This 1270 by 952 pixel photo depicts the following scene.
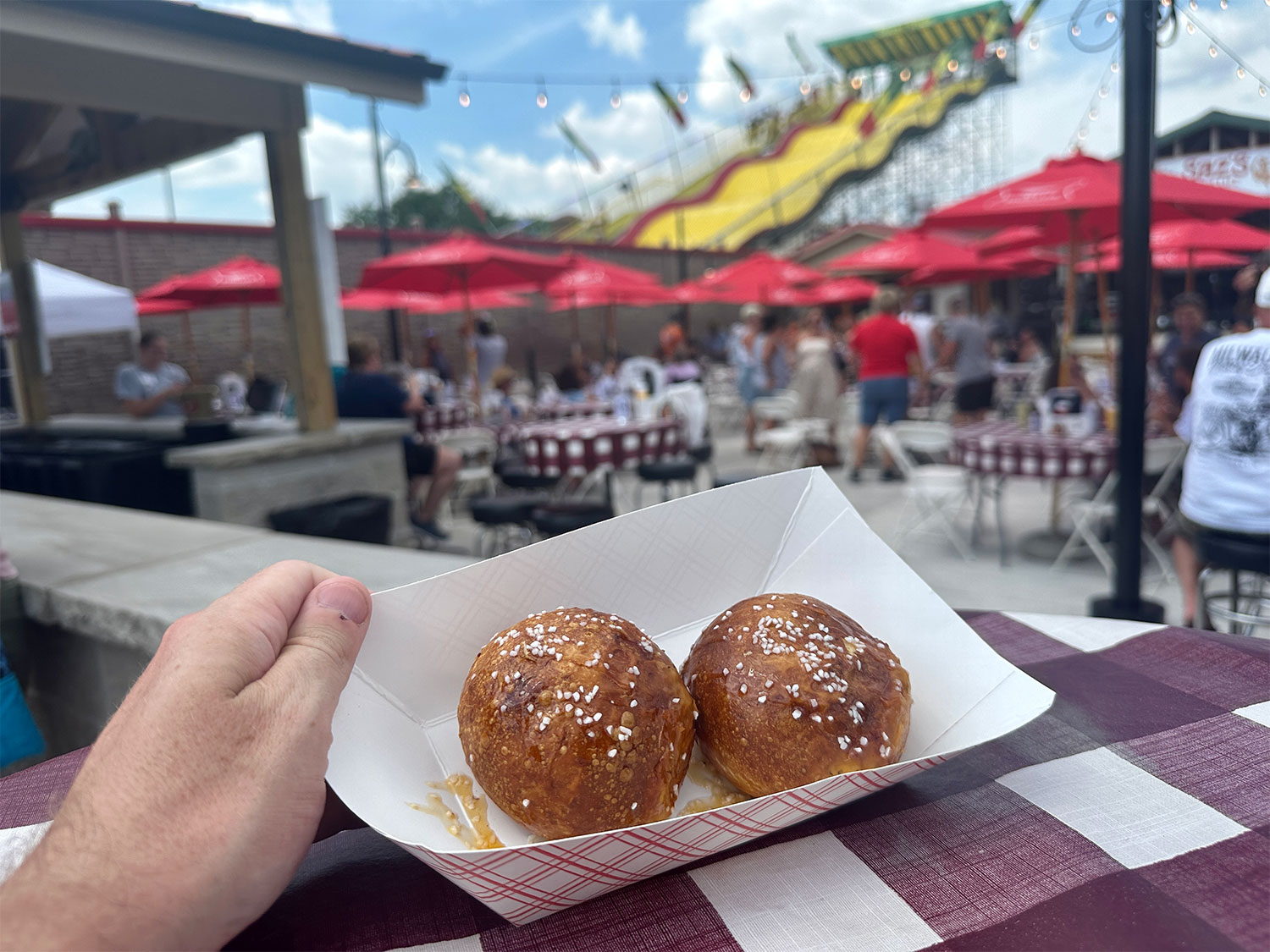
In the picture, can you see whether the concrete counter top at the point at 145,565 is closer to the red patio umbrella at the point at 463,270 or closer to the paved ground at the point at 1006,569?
the paved ground at the point at 1006,569

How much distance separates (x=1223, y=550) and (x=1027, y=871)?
310cm

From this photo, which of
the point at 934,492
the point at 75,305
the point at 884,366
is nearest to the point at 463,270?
the point at 75,305

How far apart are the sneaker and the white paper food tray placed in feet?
18.7

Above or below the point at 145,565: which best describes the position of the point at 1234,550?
below

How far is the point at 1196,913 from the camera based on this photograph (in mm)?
627

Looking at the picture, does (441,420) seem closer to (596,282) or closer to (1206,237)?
(596,282)

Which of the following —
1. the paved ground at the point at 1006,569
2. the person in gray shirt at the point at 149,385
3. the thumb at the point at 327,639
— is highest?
the person in gray shirt at the point at 149,385

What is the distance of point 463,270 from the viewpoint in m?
8.54

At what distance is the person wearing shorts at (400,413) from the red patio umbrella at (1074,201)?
438 cm

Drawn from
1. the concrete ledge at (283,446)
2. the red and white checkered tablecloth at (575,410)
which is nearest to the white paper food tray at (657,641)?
the concrete ledge at (283,446)

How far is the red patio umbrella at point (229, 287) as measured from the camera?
909 cm

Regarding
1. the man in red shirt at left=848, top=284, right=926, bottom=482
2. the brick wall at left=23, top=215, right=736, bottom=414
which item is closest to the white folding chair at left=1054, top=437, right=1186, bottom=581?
the man in red shirt at left=848, top=284, right=926, bottom=482

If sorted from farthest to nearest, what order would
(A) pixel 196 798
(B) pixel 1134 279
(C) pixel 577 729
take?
1. (B) pixel 1134 279
2. (C) pixel 577 729
3. (A) pixel 196 798

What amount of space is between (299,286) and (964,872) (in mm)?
5545
